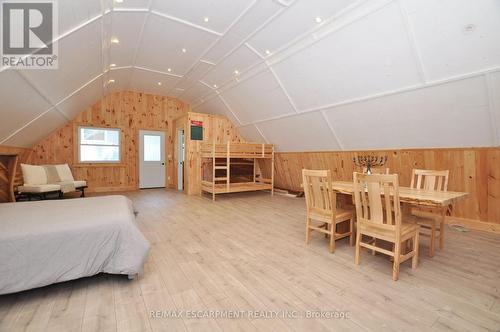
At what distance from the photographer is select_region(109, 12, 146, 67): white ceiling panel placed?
331 cm

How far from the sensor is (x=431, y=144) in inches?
147

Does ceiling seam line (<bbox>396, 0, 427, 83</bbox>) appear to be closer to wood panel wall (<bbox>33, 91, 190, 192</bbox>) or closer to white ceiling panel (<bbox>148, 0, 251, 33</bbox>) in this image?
white ceiling panel (<bbox>148, 0, 251, 33</bbox>)

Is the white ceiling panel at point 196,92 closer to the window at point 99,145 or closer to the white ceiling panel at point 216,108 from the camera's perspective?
the white ceiling panel at point 216,108

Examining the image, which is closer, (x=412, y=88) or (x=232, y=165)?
(x=412, y=88)

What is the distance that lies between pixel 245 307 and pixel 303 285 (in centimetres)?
59

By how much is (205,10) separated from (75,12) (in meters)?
1.56

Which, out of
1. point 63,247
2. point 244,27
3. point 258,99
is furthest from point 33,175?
point 244,27

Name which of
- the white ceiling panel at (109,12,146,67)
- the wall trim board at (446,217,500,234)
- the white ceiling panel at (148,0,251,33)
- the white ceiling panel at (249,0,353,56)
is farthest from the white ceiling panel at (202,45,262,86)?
the wall trim board at (446,217,500,234)

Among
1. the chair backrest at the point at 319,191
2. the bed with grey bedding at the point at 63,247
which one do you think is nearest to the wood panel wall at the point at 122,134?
the bed with grey bedding at the point at 63,247

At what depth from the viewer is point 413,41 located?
2.71 m

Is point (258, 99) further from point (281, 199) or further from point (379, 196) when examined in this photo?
point (379, 196)

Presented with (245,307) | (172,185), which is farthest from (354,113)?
(172,185)

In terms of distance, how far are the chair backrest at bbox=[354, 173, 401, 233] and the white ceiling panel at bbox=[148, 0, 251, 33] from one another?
8.80 ft

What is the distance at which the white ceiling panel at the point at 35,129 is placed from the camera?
448 centimetres
